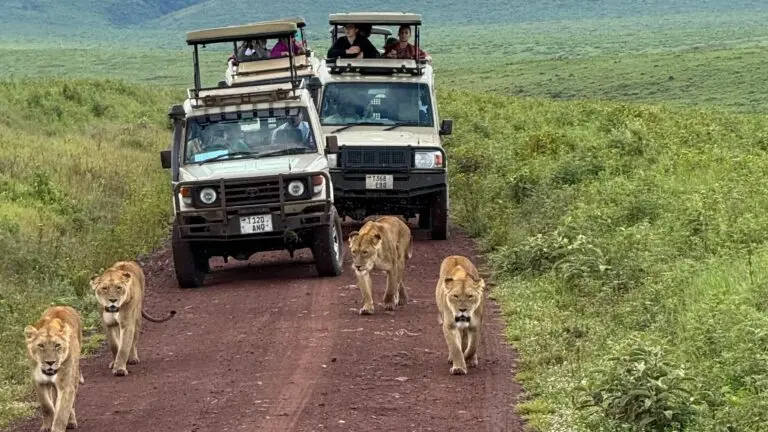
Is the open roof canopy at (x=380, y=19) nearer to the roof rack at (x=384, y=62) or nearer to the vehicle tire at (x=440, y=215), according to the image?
the roof rack at (x=384, y=62)

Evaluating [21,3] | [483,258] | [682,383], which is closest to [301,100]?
[483,258]

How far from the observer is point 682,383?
8.50m

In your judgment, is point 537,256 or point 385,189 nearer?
point 537,256

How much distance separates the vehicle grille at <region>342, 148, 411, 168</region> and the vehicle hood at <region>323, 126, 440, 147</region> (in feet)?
0.43

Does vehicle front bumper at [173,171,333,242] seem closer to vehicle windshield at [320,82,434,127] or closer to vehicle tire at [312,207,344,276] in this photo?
vehicle tire at [312,207,344,276]

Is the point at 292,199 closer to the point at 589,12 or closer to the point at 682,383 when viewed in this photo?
the point at 682,383

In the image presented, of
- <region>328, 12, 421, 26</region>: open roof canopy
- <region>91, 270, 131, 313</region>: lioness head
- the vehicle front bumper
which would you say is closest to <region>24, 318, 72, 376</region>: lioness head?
<region>91, 270, 131, 313</region>: lioness head

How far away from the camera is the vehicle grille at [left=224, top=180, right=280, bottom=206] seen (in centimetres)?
1466

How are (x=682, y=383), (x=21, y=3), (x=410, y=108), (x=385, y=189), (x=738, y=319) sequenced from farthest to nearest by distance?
(x=21, y=3)
(x=410, y=108)
(x=385, y=189)
(x=738, y=319)
(x=682, y=383)

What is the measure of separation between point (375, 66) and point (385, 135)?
127cm

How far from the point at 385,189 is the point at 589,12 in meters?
134

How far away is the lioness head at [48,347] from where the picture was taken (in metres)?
8.84

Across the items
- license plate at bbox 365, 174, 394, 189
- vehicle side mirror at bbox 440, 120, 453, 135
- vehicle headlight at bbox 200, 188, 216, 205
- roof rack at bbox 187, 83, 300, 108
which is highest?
roof rack at bbox 187, 83, 300, 108

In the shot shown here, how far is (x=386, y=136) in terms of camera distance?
18.1 metres
